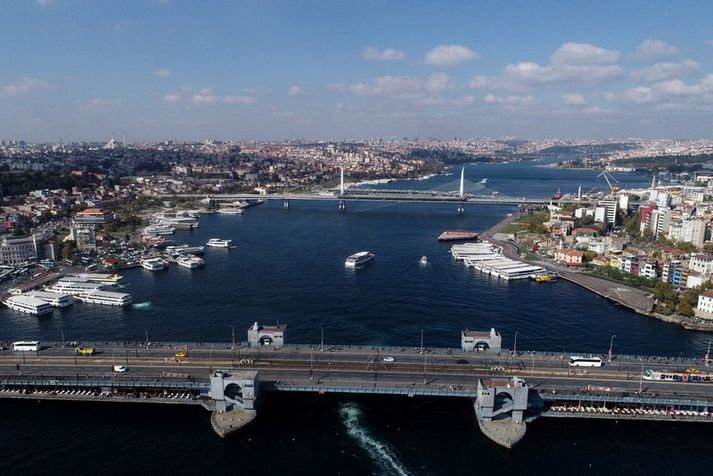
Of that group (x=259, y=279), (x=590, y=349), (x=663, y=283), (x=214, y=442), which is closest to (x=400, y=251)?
(x=259, y=279)

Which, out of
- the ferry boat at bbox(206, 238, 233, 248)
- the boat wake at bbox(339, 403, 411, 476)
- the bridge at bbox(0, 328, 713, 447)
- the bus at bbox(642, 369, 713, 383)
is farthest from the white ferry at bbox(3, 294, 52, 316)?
the bus at bbox(642, 369, 713, 383)

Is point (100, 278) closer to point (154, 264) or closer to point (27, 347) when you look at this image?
point (154, 264)

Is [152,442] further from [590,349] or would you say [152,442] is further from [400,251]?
[400,251]

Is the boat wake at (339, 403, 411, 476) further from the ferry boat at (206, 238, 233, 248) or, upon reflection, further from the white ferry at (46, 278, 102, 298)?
the ferry boat at (206, 238, 233, 248)

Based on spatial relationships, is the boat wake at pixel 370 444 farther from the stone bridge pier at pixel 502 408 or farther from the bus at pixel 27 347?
the bus at pixel 27 347

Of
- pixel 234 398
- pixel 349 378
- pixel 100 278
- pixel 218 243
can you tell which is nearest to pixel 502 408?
pixel 349 378

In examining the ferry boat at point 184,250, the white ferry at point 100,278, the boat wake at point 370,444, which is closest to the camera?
the boat wake at point 370,444

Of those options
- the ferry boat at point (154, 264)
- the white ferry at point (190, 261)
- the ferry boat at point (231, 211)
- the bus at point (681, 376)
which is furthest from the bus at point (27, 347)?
the ferry boat at point (231, 211)
